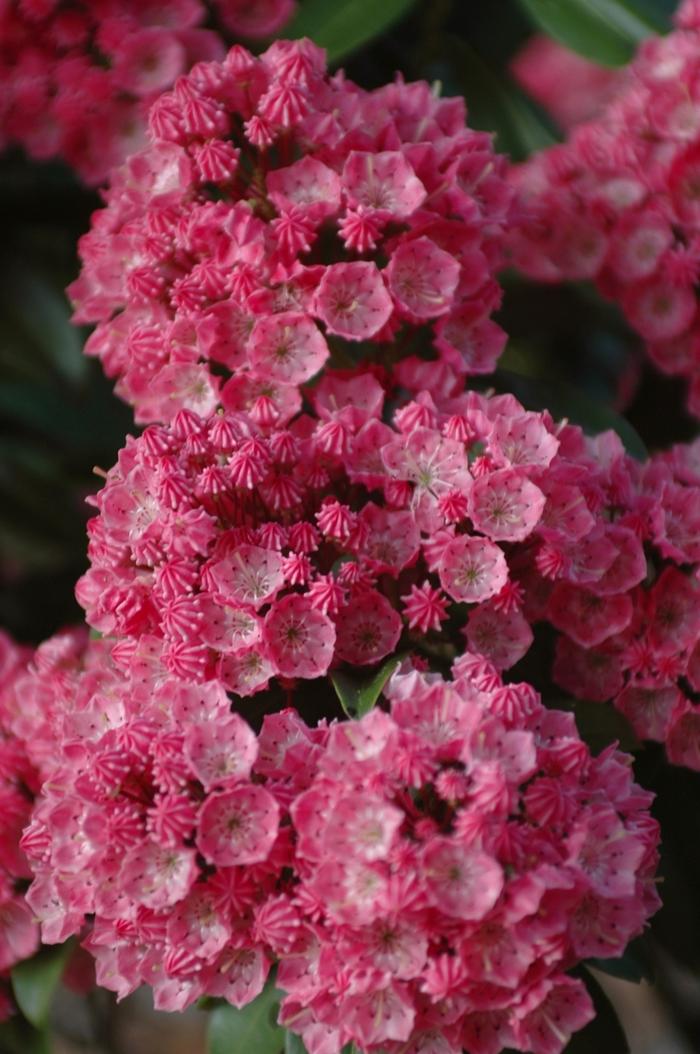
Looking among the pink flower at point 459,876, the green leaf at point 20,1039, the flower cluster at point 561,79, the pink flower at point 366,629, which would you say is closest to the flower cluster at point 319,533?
the pink flower at point 366,629

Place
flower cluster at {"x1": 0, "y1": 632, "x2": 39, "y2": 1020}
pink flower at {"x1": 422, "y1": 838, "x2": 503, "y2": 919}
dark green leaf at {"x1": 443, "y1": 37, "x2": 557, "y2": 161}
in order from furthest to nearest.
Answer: dark green leaf at {"x1": 443, "y1": 37, "x2": 557, "y2": 161} < flower cluster at {"x1": 0, "y1": 632, "x2": 39, "y2": 1020} < pink flower at {"x1": 422, "y1": 838, "x2": 503, "y2": 919}

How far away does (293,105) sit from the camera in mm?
1242

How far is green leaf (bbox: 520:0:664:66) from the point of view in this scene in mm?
1644

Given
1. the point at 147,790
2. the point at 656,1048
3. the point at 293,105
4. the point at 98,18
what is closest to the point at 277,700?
the point at 147,790

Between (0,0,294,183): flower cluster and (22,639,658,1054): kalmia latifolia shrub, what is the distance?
2.57 ft

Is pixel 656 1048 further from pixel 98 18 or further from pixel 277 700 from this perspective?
pixel 98 18

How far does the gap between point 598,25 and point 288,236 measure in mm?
701

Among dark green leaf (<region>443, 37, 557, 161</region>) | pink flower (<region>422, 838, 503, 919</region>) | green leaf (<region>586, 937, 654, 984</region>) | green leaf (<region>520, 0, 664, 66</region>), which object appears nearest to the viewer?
pink flower (<region>422, 838, 503, 919</region>)

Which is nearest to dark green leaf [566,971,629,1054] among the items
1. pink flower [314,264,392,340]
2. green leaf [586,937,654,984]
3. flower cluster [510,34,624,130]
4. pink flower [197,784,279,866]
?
green leaf [586,937,654,984]

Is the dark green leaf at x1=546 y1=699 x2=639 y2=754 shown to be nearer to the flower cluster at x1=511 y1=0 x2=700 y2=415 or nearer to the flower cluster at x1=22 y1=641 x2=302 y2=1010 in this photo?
the flower cluster at x1=22 y1=641 x2=302 y2=1010

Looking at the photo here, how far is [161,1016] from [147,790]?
6.18 ft

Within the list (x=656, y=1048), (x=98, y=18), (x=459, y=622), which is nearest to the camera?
(x=459, y=622)

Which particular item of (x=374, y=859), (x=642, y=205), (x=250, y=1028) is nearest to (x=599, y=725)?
(x=374, y=859)

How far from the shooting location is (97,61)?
5.16ft
